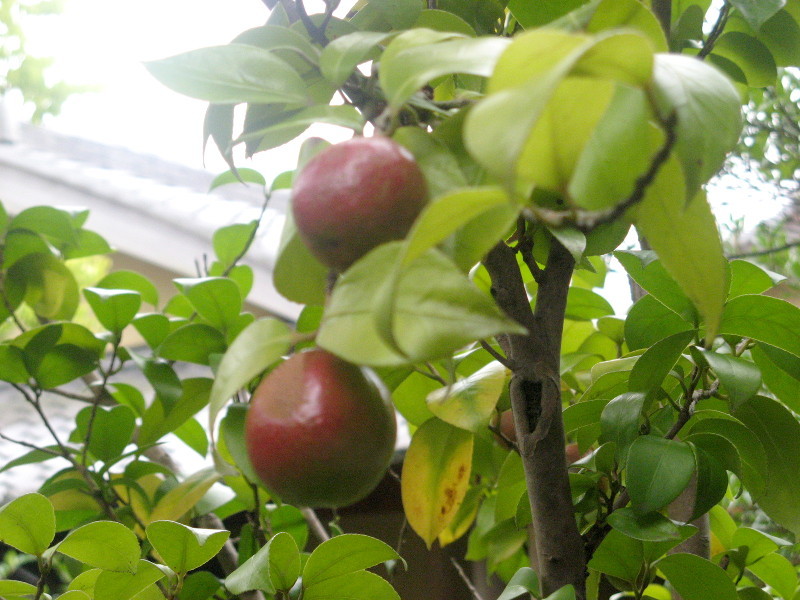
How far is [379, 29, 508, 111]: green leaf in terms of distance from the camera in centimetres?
23

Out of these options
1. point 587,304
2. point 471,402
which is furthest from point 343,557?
point 587,304

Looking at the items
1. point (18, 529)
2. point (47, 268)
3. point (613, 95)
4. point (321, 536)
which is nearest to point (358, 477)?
point (613, 95)

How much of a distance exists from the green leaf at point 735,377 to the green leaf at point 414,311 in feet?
0.75

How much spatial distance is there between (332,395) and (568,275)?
229mm

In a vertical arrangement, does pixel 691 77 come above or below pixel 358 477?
above

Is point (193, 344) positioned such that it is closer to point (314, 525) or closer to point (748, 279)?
point (314, 525)

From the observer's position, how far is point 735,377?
0.39 meters

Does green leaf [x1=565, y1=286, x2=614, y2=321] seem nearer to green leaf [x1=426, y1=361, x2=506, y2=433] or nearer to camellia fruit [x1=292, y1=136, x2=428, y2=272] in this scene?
green leaf [x1=426, y1=361, x2=506, y2=433]

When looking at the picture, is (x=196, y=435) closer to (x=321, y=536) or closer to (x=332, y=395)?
(x=321, y=536)

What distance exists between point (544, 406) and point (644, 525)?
9 centimetres

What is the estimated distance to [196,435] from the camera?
78cm

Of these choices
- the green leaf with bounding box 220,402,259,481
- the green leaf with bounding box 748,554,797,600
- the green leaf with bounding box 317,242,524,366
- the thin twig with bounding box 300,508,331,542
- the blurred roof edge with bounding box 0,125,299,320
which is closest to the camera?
the green leaf with bounding box 317,242,524,366

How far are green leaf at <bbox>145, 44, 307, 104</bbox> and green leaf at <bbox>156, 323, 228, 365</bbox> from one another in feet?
1.22

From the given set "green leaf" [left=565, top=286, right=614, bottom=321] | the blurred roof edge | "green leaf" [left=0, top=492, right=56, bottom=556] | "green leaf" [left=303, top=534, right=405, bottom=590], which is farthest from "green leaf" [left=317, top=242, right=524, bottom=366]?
the blurred roof edge
